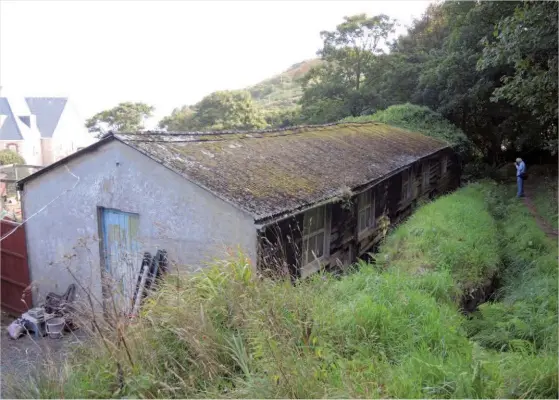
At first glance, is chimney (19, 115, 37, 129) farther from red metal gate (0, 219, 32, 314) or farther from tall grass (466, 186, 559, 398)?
tall grass (466, 186, 559, 398)

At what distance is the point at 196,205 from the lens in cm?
679

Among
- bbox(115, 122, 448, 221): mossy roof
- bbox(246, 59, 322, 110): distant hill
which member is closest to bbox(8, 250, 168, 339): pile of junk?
bbox(115, 122, 448, 221): mossy roof

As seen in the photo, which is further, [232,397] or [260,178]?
[260,178]

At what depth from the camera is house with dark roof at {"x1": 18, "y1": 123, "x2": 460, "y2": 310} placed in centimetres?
659

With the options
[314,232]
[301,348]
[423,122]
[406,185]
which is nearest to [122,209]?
[314,232]

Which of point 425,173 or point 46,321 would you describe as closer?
point 46,321

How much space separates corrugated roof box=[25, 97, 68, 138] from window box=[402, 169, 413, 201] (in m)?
45.6

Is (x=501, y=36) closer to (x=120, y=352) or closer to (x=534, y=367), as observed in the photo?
(x=534, y=367)

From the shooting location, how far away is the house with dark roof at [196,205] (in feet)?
21.6

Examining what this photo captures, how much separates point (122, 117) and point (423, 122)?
35.4 m

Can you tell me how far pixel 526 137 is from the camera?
2012cm

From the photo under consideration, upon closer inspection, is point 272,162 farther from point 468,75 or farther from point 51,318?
point 468,75

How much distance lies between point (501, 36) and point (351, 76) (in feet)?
61.2

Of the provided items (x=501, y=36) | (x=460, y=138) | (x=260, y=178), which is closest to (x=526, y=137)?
(x=460, y=138)
